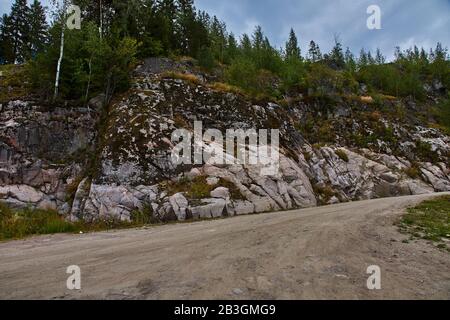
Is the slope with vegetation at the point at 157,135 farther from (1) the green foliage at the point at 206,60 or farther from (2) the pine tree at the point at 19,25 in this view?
(2) the pine tree at the point at 19,25

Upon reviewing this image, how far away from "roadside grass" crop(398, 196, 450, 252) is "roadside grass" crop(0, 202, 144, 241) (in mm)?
11414

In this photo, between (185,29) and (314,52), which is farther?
(314,52)

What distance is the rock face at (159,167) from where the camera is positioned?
1864 cm

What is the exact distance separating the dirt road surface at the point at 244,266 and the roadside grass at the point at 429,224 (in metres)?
0.52

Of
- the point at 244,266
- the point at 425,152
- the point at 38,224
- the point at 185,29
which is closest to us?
the point at 244,266

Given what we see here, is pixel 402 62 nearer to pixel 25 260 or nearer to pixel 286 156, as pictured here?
pixel 286 156

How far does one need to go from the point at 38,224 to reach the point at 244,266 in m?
12.4

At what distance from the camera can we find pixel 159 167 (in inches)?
805

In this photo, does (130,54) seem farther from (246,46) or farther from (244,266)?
(246,46)

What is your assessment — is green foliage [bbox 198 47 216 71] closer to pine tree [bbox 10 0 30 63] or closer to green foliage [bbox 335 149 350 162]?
green foliage [bbox 335 149 350 162]

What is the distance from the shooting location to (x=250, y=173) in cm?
2152

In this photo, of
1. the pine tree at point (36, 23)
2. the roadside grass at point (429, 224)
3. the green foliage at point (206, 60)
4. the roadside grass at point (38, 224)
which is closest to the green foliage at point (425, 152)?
the roadside grass at point (429, 224)

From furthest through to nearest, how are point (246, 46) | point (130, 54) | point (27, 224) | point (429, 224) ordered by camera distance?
point (246, 46), point (130, 54), point (27, 224), point (429, 224)

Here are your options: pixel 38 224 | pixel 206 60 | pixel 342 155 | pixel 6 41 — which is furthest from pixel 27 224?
pixel 6 41
